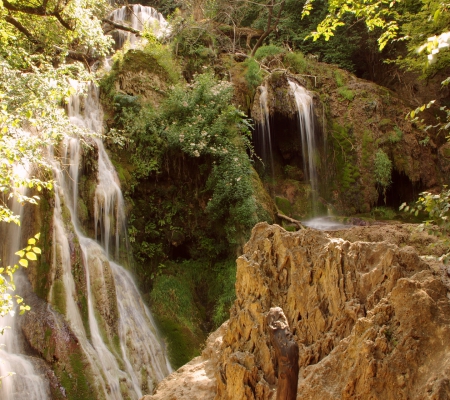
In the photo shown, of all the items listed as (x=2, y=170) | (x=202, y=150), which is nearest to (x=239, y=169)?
(x=202, y=150)

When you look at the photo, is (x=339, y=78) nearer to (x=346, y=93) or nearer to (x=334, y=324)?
(x=346, y=93)

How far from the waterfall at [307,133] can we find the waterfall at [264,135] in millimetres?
1112

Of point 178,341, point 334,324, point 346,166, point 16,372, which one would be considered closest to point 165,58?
point 346,166

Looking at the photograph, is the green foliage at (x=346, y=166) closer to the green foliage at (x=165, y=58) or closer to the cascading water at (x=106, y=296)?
the green foliage at (x=165, y=58)

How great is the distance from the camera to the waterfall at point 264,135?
13.1 metres

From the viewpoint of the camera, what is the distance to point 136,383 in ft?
21.3

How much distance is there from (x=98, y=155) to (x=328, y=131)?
349 inches

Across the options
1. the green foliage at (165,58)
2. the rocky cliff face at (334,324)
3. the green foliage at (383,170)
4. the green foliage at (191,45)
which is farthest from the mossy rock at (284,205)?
the rocky cliff face at (334,324)

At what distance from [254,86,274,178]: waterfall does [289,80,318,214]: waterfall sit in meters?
1.11

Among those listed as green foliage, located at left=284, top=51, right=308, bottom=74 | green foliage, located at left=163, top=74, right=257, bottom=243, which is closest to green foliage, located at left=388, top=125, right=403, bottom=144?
green foliage, located at left=284, top=51, right=308, bottom=74

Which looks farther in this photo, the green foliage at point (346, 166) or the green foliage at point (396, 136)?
the green foliage at point (396, 136)

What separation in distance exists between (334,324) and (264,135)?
10363 mm

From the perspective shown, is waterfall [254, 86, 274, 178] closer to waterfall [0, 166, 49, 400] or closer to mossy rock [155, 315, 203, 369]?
mossy rock [155, 315, 203, 369]

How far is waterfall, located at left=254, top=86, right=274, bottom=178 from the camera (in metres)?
13.1
